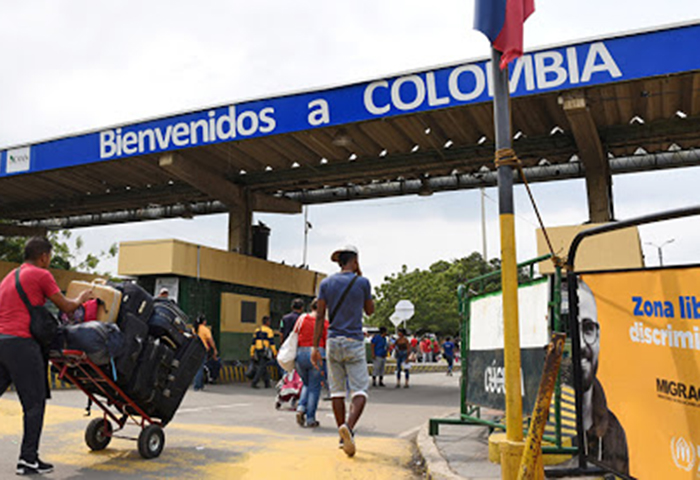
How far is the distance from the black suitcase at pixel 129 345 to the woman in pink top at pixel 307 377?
9.14 ft

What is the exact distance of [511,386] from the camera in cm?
393

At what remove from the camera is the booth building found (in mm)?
16562

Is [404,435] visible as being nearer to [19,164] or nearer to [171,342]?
[171,342]

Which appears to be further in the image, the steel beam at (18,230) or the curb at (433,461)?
the steel beam at (18,230)

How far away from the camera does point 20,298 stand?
4898 millimetres

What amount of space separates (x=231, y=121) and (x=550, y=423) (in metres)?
10.9

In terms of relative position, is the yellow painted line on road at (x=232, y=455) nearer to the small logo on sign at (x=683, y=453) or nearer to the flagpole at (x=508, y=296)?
the flagpole at (x=508, y=296)

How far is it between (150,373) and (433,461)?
8.60 ft

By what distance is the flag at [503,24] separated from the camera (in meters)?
4.33

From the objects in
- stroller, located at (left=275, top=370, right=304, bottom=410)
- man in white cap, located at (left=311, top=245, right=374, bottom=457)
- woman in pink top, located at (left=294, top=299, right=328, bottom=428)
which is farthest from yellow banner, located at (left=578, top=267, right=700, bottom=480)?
stroller, located at (left=275, top=370, right=304, bottom=410)

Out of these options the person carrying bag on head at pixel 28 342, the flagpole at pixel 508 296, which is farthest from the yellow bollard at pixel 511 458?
the person carrying bag on head at pixel 28 342

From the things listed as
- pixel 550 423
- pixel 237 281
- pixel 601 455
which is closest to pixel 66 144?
pixel 237 281

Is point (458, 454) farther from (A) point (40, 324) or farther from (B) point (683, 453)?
(A) point (40, 324)

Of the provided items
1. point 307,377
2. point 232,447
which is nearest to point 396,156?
point 307,377
